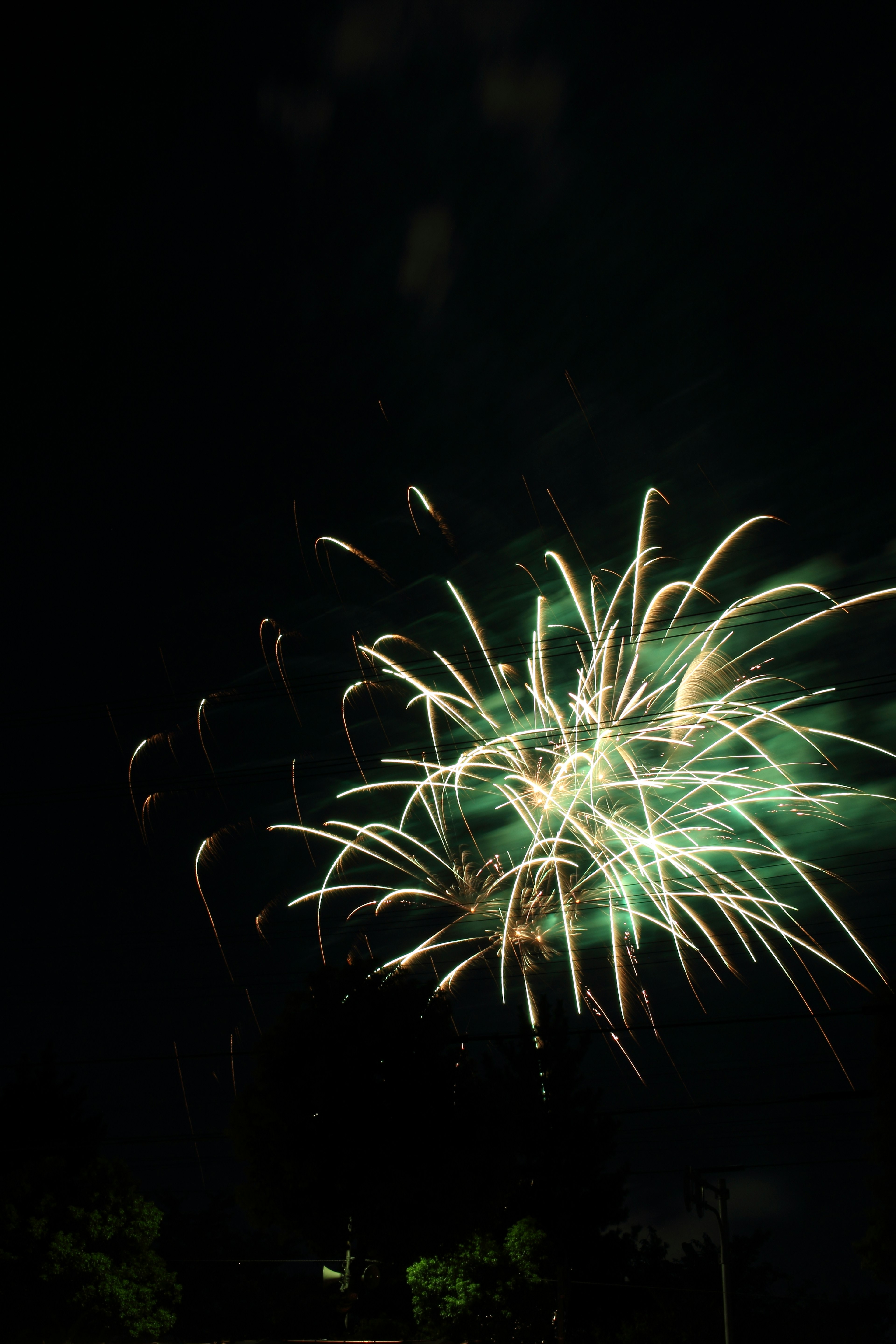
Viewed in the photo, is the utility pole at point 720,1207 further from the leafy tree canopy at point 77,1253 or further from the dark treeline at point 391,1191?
the leafy tree canopy at point 77,1253

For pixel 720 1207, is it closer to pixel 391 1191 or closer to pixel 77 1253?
pixel 391 1191

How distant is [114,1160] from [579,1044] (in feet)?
57.2

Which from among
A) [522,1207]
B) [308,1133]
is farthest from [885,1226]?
[308,1133]

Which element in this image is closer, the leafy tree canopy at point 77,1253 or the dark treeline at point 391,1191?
the dark treeline at point 391,1191

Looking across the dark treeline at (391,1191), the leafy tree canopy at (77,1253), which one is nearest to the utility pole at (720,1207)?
the dark treeline at (391,1191)

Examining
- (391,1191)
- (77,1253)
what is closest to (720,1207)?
(391,1191)

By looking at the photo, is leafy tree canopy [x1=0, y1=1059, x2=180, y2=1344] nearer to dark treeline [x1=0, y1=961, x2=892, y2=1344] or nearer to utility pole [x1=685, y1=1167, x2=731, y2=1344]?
dark treeline [x1=0, y1=961, x2=892, y2=1344]

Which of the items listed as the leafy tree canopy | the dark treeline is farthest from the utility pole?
the leafy tree canopy

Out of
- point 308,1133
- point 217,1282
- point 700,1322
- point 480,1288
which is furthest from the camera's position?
point 217,1282

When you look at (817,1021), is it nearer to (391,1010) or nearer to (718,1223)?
(718,1223)

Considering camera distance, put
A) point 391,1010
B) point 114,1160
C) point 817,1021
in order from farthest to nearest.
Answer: point 114,1160 → point 391,1010 → point 817,1021

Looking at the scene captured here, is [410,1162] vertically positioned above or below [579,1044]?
below

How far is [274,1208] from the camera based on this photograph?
74.2 feet

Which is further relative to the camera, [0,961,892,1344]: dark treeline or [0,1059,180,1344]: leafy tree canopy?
[0,1059,180,1344]: leafy tree canopy
